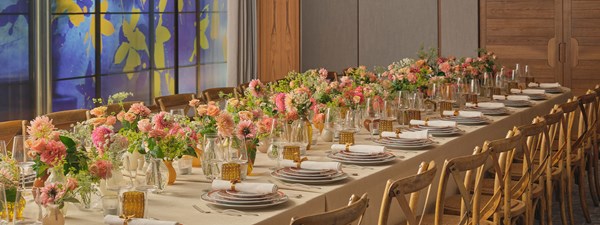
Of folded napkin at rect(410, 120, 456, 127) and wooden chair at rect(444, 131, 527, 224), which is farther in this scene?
folded napkin at rect(410, 120, 456, 127)

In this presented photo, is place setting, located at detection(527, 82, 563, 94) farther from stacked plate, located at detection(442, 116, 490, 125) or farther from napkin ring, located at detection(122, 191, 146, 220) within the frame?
napkin ring, located at detection(122, 191, 146, 220)

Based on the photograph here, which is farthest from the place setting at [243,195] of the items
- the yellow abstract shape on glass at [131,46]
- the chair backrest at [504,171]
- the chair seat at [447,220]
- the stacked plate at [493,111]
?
the yellow abstract shape on glass at [131,46]

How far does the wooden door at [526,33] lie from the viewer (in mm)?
11133

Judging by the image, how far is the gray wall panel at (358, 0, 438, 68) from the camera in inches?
463

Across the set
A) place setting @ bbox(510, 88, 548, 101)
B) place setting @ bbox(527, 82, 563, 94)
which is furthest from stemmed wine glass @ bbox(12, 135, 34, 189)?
place setting @ bbox(527, 82, 563, 94)

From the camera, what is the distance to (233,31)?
9.99 meters

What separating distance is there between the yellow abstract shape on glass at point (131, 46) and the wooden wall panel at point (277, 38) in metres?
2.08

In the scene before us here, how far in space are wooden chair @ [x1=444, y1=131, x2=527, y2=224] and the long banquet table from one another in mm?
225

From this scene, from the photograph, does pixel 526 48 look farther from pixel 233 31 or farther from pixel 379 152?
pixel 379 152

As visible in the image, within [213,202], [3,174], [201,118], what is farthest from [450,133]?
[3,174]

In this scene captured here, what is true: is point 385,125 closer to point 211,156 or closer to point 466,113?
point 466,113

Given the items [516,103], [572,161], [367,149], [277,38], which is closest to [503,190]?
[367,149]

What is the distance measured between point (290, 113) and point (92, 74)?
11.7ft

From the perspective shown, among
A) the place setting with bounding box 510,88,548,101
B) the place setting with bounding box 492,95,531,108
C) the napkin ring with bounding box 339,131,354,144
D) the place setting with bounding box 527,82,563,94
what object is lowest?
the napkin ring with bounding box 339,131,354,144
